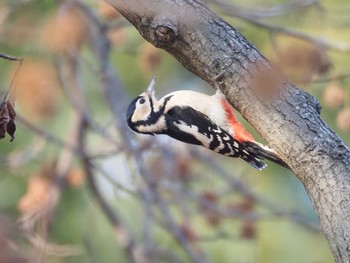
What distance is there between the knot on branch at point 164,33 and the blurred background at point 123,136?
0.40 m

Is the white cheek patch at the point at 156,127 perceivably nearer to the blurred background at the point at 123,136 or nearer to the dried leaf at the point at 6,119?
the blurred background at the point at 123,136

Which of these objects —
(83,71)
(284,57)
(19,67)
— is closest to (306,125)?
(284,57)

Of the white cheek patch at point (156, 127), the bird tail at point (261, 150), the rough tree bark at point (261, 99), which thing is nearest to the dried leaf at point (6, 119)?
the rough tree bark at point (261, 99)

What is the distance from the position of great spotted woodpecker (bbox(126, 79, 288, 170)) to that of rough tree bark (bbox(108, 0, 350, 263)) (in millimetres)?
778

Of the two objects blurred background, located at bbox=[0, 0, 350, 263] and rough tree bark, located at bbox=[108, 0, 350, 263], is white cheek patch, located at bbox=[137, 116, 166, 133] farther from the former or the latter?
rough tree bark, located at bbox=[108, 0, 350, 263]

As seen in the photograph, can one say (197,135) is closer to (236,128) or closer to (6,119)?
(236,128)

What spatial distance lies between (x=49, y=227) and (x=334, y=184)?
237cm

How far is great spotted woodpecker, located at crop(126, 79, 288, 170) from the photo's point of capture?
4.18 metres

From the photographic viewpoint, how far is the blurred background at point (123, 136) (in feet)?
13.6

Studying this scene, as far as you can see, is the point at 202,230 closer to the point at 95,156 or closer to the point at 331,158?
the point at 95,156

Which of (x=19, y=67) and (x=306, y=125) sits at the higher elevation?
(x=306, y=125)

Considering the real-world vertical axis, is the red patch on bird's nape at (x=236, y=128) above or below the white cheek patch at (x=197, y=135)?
above

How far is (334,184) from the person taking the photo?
3127 millimetres

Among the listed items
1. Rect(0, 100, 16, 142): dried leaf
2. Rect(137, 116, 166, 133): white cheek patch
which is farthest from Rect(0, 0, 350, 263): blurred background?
Rect(137, 116, 166, 133): white cheek patch
